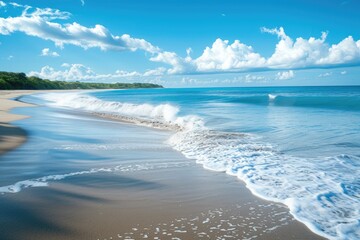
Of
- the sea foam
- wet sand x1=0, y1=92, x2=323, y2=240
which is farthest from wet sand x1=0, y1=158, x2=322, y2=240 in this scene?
the sea foam

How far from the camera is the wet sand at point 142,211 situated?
3738 mm

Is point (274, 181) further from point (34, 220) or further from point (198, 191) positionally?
point (34, 220)

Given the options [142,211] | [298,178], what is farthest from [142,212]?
[298,178]

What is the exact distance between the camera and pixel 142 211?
175 inches

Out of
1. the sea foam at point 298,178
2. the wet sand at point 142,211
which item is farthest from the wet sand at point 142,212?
the sea foam at point 298,178

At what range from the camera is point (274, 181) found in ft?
20.3

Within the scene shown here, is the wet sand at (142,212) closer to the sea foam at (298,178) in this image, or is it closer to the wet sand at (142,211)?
the wet sand at (142,211)

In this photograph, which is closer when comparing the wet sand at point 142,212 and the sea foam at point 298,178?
the wet sand at point 142,212

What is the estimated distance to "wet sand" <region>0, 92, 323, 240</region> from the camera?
3738 mm

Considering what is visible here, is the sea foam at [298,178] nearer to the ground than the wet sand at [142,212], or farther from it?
nearer to the ground

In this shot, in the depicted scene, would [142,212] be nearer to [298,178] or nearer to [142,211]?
[142,211]

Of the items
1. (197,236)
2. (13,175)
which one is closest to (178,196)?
(197,236)

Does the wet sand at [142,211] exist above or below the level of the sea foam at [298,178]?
above

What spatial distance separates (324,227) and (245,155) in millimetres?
4355
